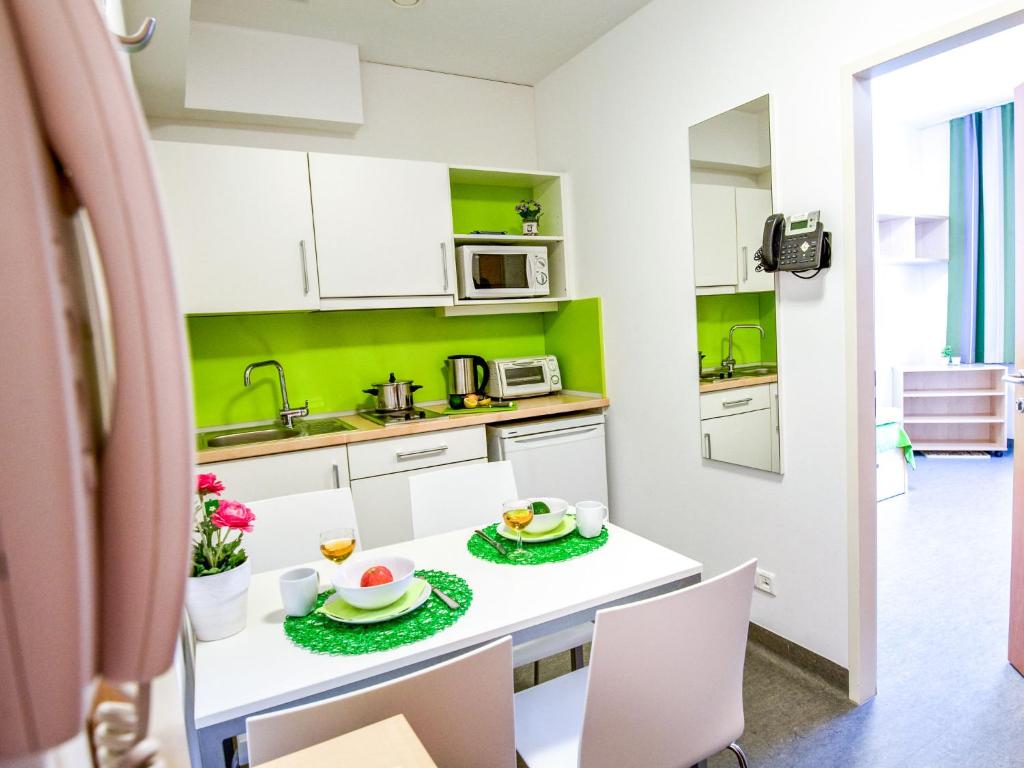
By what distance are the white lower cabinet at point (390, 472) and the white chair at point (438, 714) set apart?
5.53 feet

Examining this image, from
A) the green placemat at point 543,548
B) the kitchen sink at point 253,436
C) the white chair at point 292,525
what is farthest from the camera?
the kitchen sink at point 253,436

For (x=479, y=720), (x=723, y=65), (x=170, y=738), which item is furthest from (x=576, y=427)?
(x=170, y=738)

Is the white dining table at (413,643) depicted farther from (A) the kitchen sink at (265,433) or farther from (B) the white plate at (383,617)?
(A) the kitchen sink at (265,433)

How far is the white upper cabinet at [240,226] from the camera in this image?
254cm

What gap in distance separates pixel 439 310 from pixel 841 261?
6.75 feet

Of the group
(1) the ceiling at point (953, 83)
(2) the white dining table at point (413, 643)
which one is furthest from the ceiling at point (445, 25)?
(2) the white dining table at point (413, 643)

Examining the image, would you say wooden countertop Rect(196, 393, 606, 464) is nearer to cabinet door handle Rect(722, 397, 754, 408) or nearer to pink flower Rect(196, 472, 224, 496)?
cabinet door handle Rect(722, 397, 754, 408)

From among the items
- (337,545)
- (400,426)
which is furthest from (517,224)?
(337,545)

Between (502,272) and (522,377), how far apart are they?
60 cm

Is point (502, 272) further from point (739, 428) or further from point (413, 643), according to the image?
point (413, 643)

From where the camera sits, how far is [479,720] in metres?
0.99

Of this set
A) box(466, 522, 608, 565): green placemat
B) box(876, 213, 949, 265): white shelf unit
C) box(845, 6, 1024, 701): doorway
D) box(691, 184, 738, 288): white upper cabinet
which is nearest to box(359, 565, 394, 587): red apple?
box(466, 522, 608, 565): green placemat

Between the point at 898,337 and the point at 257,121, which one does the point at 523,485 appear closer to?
the point at 257,121

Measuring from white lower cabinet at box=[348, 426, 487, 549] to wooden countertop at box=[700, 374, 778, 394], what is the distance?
3.82 ft
